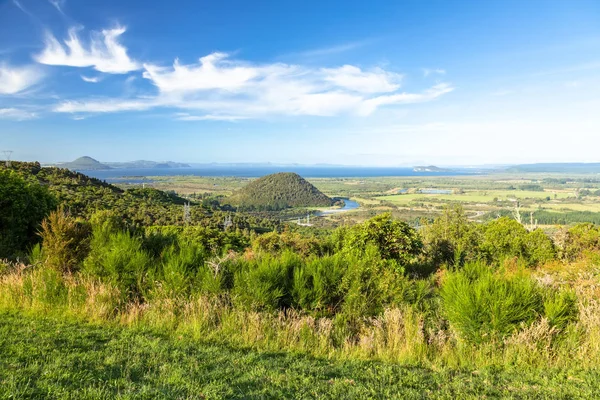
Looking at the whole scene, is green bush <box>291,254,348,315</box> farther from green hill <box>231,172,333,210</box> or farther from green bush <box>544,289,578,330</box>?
green hill <box>231,172,333,210</box>

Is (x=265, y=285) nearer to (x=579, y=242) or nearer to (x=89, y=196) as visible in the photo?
(x=579, y=242)

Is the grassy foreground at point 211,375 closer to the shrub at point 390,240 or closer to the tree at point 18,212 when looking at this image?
the shrub at point 390,240

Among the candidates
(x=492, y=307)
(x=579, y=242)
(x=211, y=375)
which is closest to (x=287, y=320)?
(x=211, y=375)

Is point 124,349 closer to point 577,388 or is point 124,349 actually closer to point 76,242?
point 76,242

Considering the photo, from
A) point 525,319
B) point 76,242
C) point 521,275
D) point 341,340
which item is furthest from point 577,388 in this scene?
point 76,242

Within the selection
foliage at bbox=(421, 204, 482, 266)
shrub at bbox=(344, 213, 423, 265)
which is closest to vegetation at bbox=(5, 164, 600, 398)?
shrub at bbox=(344, 213, 423, 265)

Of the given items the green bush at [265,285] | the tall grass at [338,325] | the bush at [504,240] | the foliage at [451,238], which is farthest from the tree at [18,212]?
the bush at [504,240]
